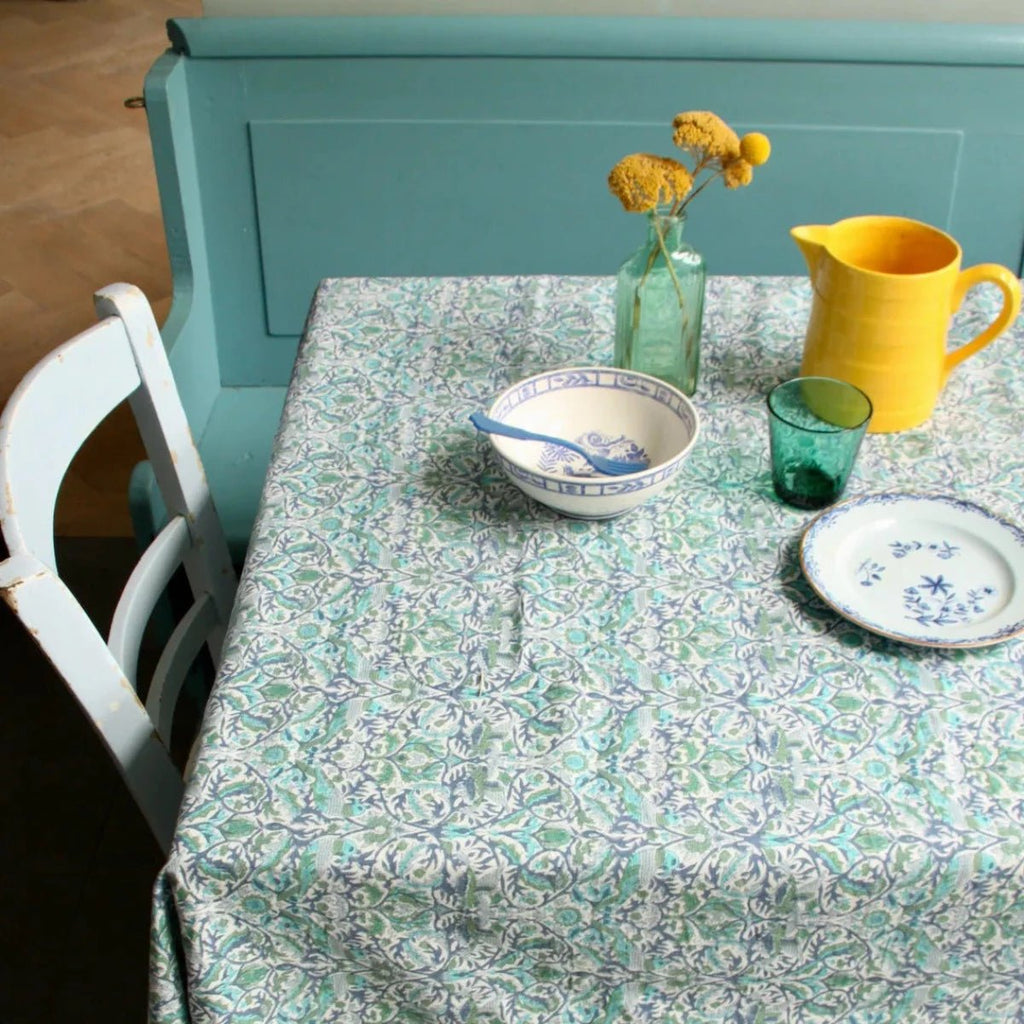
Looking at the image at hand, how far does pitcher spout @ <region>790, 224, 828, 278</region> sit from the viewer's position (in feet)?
3.98

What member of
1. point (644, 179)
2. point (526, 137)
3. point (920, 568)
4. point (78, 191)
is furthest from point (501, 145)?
point (78, 191)

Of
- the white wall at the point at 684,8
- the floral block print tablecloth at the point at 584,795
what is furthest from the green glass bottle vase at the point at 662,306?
the white wall at the point at 684,8

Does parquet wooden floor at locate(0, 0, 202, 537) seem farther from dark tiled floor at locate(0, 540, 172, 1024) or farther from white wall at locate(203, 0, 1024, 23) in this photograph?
white wall at locate(203, 0, 1024, 23)

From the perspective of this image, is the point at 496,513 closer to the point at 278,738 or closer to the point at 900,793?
the point at 278,738

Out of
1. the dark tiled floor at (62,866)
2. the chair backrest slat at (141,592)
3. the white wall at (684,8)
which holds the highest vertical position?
the white wall at (684,8)

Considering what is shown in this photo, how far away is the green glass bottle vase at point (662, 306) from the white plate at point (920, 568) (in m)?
0.25

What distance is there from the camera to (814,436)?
3.65 feet

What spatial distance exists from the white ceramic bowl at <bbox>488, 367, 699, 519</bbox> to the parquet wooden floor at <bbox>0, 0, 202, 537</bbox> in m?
1.33

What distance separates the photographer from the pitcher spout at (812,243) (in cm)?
121

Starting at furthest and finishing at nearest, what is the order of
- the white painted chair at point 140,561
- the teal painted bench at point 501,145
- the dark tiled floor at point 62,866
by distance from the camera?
the teal painted bench at point 501,145
the dark tiled floor at point 62,866
the white painted chair at point 140,561

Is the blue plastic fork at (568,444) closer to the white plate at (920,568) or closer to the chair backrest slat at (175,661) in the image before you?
the white plate at (920,568)

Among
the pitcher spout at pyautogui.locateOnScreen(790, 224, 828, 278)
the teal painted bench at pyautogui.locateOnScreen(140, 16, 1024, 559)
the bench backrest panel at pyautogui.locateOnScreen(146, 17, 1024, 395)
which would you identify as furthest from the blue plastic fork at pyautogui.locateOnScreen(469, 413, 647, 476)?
the bench backrest panel at pyautogui.locateOnScreen(146, 17, 1024, 395)

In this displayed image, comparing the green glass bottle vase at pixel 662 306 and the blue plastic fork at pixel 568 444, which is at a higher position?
the green glass bottle vase at pixel 662 306

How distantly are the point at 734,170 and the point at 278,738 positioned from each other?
A: 0.66 meters
